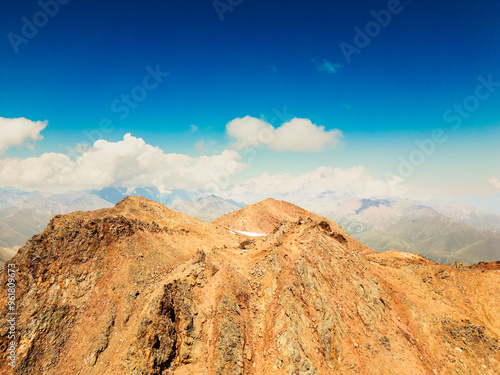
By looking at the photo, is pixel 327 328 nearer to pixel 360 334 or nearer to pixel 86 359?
pixel 360 334

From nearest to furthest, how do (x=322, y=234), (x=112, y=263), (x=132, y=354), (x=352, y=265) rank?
1. (x=132, y=354)
2. (x=112, y=263)
3. (x=352, y=265)
4. (x=322, y=234)

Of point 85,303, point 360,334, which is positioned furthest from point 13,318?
point 360,334

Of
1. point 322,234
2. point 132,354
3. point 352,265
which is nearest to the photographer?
point 132,354

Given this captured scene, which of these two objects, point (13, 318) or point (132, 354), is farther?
point (13, 318)

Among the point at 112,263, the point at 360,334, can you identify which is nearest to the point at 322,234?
the point at 360,334

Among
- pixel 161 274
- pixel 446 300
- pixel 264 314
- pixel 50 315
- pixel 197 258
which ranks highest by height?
pixel 197 258

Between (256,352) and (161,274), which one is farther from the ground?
(161,274)
